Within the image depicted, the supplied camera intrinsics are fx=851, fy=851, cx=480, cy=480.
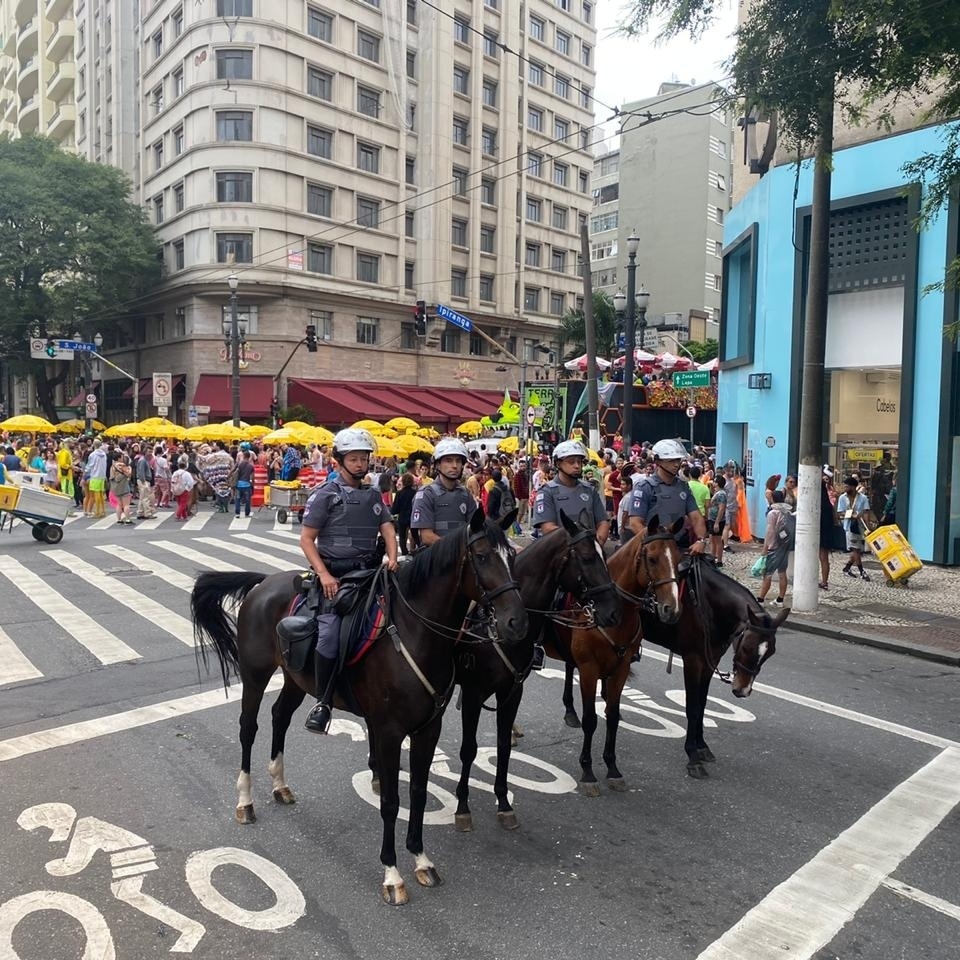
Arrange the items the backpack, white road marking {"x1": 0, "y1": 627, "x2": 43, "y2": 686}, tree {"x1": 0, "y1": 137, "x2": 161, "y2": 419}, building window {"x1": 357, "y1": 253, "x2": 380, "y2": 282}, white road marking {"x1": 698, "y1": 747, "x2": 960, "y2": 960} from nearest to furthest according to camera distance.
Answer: white road marking {"x1": 698, "y1": 747, "x2": 960, "y2": 960} → white road marking {"x1": 0, "y1": 627, "x2": 43, "y2": 686} → the backpack → tree {"x1": 0, "y1": 137, "x2": 161, "y2": 419} → building window {"x1": 357, "y1": 253, "x2": 380, "y2": 282}

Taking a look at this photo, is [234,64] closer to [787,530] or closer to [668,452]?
[787,530]

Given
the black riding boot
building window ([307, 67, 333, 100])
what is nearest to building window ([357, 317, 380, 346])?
building window ([307, 67, 333, 100])

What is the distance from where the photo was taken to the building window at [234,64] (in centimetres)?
4081

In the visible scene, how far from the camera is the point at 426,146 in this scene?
47.7 metres

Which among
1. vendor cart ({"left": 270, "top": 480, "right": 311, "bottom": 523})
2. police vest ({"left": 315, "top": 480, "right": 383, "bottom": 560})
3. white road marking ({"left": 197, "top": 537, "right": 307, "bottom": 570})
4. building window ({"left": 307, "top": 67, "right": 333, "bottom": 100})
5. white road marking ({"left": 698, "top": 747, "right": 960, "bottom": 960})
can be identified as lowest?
white road marking ({"left": 197, "top": 537, "right": 307, "bottom": 570})

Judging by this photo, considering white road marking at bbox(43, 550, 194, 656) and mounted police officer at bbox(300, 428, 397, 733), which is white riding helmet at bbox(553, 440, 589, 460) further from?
white road marking at bbox(43, 550, 194, 656)

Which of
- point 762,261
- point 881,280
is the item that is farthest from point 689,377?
Result: point 881,280

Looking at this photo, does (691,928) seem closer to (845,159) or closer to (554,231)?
(845,159)

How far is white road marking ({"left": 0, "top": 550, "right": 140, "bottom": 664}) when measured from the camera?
9477 mm

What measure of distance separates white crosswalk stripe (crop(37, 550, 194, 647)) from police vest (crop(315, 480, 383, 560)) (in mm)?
5240

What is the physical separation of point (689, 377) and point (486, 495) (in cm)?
627

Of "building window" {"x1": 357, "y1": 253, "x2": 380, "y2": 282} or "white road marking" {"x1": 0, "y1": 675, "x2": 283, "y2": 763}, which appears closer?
"white road marking" {"x1": 0, "y1": 675, "x2": 283, "y2": 763}

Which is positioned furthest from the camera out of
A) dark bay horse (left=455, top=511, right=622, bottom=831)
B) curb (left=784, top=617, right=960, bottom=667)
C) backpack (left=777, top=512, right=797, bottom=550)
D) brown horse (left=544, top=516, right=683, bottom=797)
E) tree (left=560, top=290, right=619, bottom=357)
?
tree (left=560, top=290, right=619, bottom=357)

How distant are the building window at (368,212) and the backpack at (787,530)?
36.9 m
